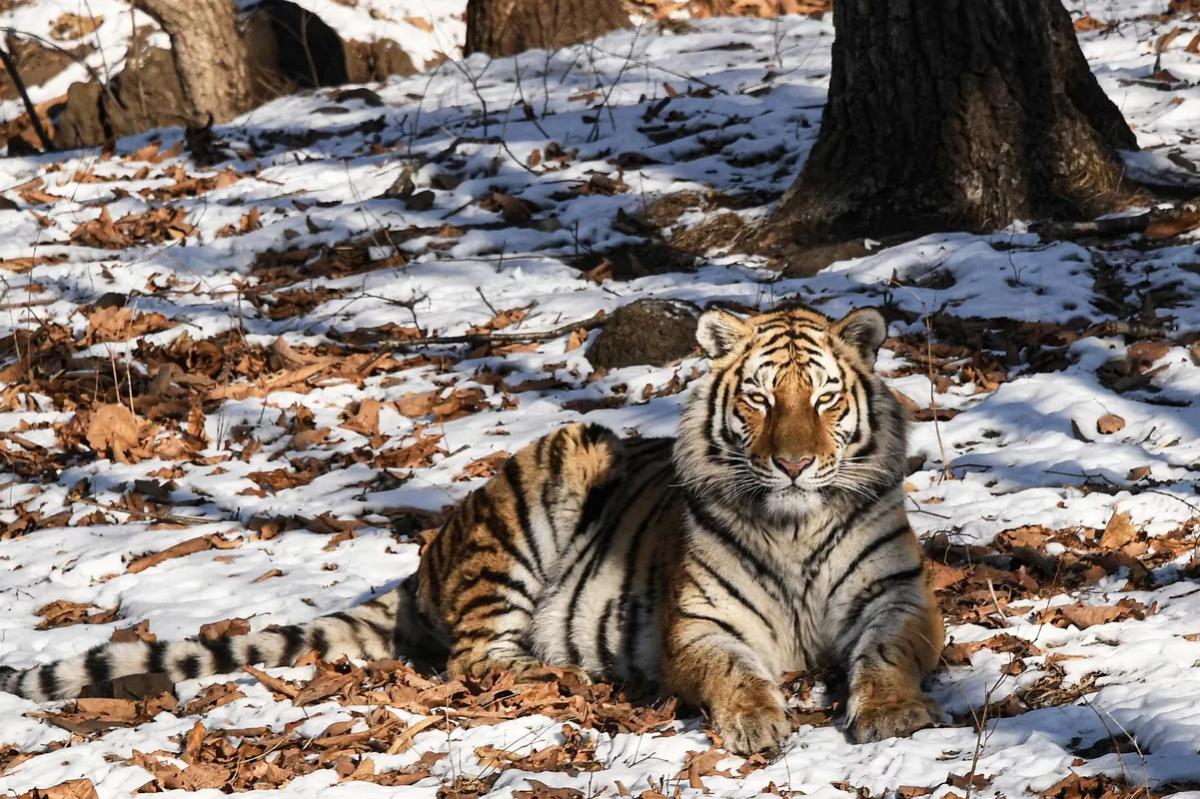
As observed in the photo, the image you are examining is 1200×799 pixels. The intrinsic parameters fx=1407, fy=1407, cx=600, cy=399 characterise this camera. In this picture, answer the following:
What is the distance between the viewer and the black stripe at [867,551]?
15.1 ft

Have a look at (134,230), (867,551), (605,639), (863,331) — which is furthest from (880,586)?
(134,230)

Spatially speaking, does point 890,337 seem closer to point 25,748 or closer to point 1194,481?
point 1194,481

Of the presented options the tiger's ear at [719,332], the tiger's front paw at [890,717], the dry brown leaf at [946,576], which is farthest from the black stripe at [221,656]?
the dry brown leaf at [946,576]

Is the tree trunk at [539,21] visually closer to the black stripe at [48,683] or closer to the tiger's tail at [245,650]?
the tiger's tail at [245,650]

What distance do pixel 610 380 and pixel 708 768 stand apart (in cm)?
398

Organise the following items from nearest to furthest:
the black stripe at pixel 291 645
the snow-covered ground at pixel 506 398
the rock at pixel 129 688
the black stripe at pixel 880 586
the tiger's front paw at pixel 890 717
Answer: the tiger's front paw at pixel 890 717, the snow-covered ground at pixel 506 398, the black stripe at pixel 880 586, the rock at pixel 129 688, the black stripe at pixel 291 645

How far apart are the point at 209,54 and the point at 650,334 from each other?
7818 mm

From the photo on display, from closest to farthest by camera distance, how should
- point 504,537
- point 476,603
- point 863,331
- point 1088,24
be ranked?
point 863,331, point 476,603, point 504,537, point 1088,24

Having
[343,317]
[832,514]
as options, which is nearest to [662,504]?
[832,514]

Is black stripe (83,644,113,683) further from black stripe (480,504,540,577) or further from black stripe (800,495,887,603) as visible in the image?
black stripe (800,495,887,603)

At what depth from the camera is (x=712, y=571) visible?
15.5 feet

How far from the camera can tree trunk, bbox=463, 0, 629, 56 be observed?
46.0 feet

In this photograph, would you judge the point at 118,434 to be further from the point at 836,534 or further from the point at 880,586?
the point at 880,586

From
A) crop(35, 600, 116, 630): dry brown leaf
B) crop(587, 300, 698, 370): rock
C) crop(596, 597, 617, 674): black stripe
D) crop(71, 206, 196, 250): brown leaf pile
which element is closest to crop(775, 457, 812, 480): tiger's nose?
crop(596, 597, 617, 674): black stripe
